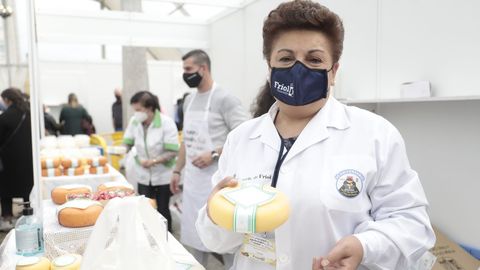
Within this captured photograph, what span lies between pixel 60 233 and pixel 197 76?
1.60m

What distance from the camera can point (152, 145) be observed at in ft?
11.9

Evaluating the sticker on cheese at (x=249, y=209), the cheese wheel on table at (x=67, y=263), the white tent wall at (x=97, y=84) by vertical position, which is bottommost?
the cheese wheel on table at (x=67, y=263)

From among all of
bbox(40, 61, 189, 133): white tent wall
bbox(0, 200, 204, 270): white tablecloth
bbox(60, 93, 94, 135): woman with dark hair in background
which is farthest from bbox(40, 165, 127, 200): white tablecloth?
bbox(40, 61, 189, 133): white tent wall

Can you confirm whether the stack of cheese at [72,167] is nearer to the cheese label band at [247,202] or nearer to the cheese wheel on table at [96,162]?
the cheese wheel on table at [96,162]

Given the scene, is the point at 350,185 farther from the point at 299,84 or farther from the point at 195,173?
the point at 195,173

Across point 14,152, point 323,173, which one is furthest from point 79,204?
point 14,152

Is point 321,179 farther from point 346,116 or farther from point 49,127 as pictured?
point 49,127

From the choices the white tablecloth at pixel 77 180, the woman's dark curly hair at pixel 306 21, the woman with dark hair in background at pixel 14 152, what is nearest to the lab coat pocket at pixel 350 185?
the woman's dark curly hair at pixel 306 21

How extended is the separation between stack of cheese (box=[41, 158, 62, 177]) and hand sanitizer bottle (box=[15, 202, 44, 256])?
1580 millimetres

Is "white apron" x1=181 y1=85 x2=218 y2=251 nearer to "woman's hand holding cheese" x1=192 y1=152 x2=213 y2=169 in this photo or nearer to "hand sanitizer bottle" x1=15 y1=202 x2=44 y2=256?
"woman's hand holding cheese" x1=192 y1=152 x2=213 y2=169

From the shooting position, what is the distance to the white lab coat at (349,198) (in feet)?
3.32

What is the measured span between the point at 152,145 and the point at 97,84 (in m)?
6.51

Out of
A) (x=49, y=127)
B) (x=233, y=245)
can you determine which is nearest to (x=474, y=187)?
(x=233, y=245)

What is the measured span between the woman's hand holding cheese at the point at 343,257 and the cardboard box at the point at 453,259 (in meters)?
1.89
